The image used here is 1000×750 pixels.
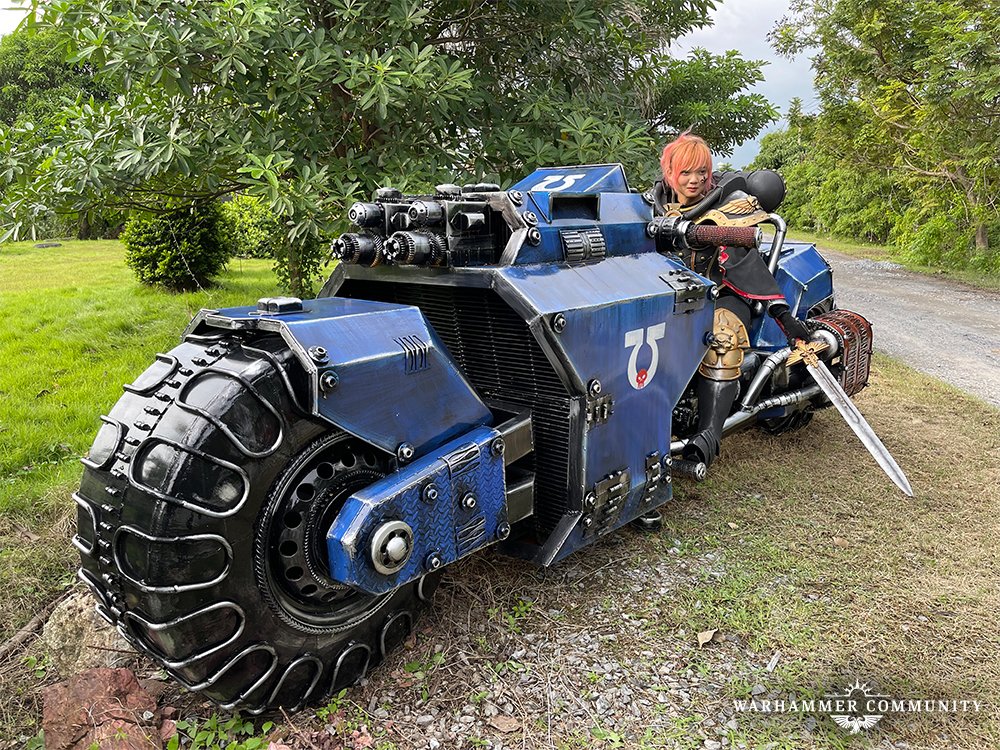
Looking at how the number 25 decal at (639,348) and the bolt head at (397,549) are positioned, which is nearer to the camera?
the bolt head at (397,549)

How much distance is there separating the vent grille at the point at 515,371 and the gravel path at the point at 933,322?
208 inches

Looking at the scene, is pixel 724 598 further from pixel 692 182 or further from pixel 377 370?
pixel 692 182

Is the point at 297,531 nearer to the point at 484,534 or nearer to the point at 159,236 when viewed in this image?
the point at 484,534

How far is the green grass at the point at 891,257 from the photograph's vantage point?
15.3 m

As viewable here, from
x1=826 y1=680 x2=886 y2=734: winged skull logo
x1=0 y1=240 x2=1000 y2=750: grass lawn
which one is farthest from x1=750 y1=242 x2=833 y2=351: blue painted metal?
x1=826 y1=680 x2=886 y2=734: winged skull logo

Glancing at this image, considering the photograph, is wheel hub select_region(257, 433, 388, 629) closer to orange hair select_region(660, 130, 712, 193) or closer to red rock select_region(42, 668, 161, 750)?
red rock select_region(42, 668, 161, 750)

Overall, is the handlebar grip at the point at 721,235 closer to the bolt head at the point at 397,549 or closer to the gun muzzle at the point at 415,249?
the gun muzzle at the point at 415,249

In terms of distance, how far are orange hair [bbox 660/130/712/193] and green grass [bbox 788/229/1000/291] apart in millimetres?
9376

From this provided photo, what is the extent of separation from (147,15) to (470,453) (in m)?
3.60

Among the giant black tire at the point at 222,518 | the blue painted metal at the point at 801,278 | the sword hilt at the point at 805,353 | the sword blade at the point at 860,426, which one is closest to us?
the giant black tire at the point at 222,518

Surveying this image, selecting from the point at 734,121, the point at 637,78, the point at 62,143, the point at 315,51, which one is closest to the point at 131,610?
the point at 315,51

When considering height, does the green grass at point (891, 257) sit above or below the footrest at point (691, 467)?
below

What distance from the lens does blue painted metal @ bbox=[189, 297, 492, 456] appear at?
237 cm

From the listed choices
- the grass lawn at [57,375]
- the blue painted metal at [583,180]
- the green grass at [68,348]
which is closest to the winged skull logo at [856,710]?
the blue painted metal at [583,180]
